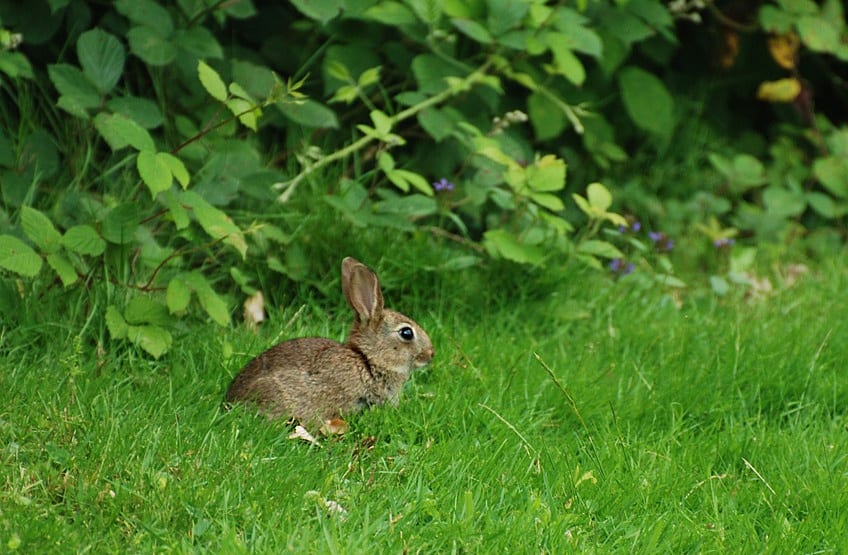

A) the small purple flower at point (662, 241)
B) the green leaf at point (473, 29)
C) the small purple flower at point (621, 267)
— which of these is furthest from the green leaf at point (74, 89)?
the small purple flower at point (662, 241)

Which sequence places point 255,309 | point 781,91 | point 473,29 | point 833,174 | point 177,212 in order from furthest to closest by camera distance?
point 781,91 < point 833,174 < point 473,29 < point 255,309 < point 177,212

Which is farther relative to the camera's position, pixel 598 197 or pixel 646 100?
pixel 646 100

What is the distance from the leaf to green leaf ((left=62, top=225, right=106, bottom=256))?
4.16 meters

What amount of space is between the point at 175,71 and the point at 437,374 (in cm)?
198

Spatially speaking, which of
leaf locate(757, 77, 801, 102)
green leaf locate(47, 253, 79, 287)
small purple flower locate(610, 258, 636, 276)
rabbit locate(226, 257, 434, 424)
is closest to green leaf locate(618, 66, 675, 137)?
leaf locate(757, 77, 801, 102)

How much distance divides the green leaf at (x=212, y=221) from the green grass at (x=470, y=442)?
371mm

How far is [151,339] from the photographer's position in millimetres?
4281

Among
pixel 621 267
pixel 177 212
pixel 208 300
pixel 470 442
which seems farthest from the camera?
pixel 621 267

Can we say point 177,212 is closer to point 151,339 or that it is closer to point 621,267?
point 151,339

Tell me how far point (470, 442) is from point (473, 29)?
2123 millimetres

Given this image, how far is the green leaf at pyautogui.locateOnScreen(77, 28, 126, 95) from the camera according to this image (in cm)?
471

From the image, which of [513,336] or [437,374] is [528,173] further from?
[437,374]

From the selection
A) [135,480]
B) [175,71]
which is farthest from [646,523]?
[175,71]

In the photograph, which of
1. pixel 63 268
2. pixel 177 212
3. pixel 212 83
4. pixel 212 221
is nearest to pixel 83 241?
pixel 63 268
